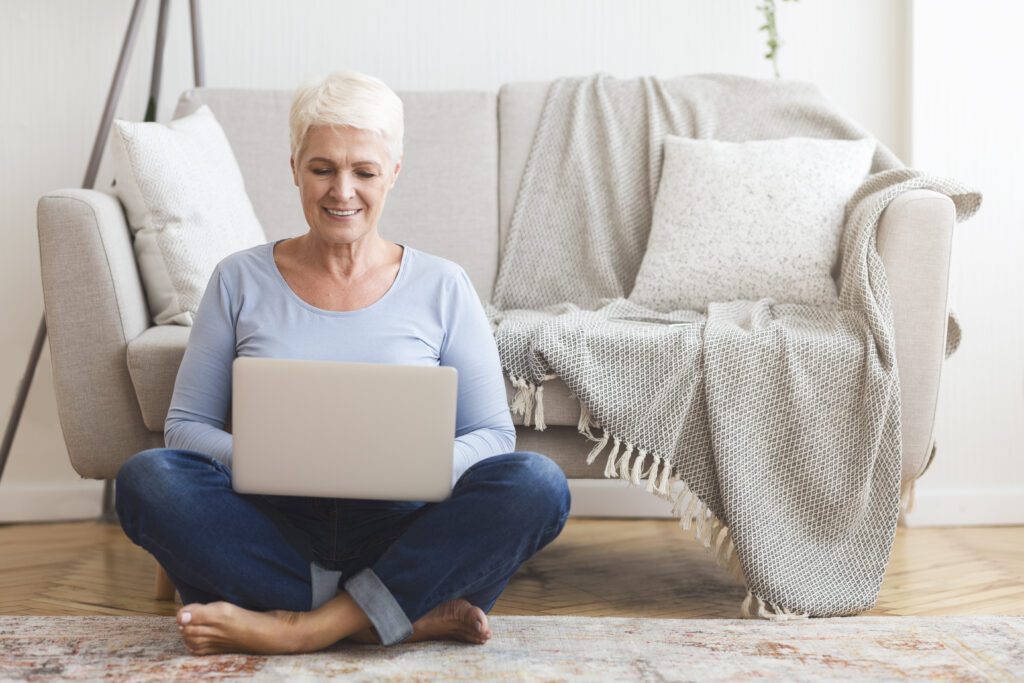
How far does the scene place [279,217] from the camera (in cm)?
236

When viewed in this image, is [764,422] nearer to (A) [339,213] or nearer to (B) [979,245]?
(A) [339,213]

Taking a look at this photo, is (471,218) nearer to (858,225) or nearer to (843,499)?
(858,225)

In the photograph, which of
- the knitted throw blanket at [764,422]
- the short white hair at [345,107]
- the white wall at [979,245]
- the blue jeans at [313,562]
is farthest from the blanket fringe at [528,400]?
the white wall at [979,245]

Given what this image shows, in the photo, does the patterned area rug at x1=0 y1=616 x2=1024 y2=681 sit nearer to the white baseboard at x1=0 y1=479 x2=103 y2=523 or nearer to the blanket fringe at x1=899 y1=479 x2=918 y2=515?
the blanket fringe at x1=899 y1=479 x2=918 y2=515

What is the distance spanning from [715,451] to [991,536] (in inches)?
43.6

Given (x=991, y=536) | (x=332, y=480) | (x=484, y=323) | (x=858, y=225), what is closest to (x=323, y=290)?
(x=484, y=323)

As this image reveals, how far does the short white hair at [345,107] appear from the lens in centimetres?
143

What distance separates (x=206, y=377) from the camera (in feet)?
4.83

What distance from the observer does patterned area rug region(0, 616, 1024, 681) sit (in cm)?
→ 131

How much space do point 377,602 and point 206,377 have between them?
1.32 feet

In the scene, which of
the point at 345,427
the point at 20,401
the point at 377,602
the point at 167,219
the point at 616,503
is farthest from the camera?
the point at 616,503

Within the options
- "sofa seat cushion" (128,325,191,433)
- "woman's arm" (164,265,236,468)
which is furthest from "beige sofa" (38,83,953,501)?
"woman's arm" (164,265,236,468)

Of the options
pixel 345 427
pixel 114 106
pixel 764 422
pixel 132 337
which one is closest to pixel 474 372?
pixel 345 427

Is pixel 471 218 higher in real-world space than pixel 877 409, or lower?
higher
